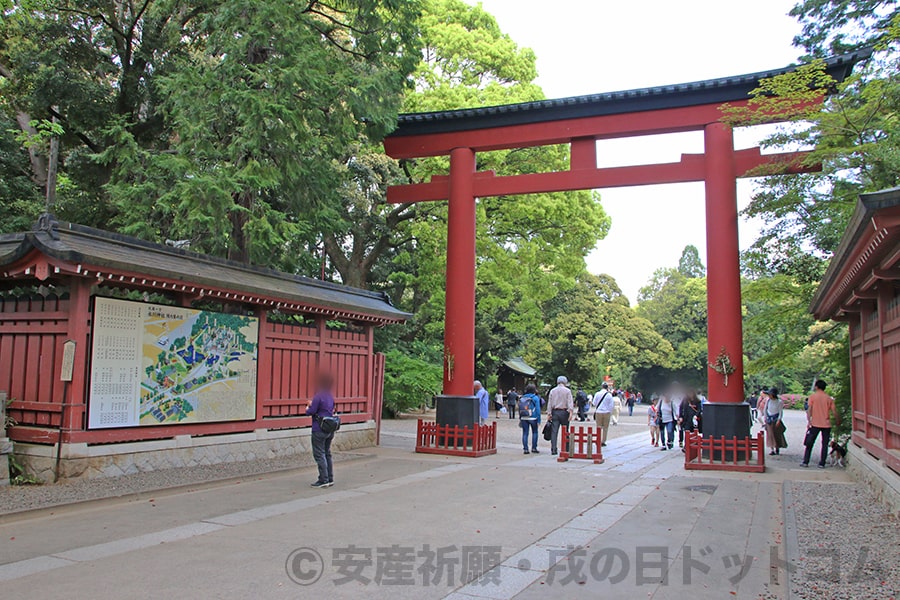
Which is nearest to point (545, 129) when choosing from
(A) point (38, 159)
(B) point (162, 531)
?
(B) point (162, 531)

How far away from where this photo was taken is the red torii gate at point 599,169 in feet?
44.0

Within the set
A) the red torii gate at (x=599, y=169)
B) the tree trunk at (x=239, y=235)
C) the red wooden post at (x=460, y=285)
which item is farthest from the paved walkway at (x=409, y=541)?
the tree trunk at (x=239, y=235)

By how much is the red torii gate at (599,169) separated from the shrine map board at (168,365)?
501 cm

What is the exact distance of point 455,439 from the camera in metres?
14.9

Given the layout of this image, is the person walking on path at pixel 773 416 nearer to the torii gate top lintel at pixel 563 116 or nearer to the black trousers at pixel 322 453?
the torii gate top lintel at pixel 563 116

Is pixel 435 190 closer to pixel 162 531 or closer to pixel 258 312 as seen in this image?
pixel 258 312

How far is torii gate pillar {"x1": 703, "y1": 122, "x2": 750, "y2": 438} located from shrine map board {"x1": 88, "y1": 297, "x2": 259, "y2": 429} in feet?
30.6

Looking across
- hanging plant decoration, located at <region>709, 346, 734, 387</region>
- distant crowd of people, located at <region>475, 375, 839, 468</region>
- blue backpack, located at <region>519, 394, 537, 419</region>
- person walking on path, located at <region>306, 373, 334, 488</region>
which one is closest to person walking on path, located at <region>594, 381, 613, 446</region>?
distant crowd of people, located at <region>475, 375, 839, 468</region>

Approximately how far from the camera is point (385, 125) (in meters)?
15.4

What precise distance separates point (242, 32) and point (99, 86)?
20.3 feet

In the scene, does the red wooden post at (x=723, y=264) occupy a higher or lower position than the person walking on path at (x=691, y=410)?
higher

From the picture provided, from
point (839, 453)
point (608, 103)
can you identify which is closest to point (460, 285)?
point (608, 103)

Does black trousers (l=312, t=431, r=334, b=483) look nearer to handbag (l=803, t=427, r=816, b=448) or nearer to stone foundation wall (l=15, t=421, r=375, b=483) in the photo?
stone foundation wall (l=15, t=421, r=375, b=483)

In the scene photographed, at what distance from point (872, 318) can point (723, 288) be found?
3.01 meters
